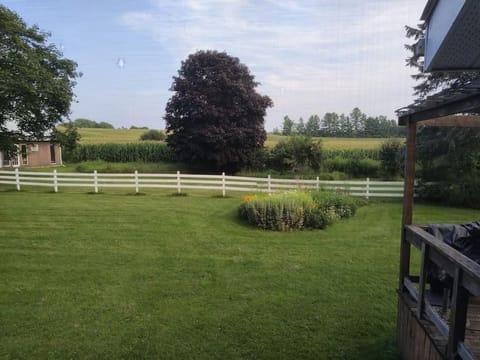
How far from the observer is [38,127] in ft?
40.1

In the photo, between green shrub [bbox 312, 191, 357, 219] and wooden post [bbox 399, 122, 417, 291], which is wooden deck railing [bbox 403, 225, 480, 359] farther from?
green shrub [bbox 312, 191, 357, 219]

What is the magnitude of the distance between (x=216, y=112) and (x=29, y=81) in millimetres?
10879

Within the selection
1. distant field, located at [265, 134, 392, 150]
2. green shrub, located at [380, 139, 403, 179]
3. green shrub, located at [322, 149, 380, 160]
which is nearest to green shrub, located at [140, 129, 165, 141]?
distant field, located at [265, 134, 392, 150]

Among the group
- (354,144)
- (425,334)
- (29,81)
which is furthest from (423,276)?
(354,144)

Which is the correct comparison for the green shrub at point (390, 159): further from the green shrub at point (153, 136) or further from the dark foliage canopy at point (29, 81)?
the green shrub at point (153, 136)

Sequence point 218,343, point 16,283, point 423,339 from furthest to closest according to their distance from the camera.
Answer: point 16,283
point 218,343
point 423,339

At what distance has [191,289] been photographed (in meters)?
4.78

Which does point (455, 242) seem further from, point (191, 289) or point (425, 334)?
point (191, 289)

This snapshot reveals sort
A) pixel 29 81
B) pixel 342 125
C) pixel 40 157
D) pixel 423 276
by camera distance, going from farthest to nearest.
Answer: pixel 342 125, pixel 40 157, pixel 29 81, pixel 423 276

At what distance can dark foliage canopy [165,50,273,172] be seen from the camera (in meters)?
20.1

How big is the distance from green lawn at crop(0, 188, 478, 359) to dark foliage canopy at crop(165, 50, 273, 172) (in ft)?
37.9

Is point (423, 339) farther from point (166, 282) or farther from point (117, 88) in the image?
point (117, 88)

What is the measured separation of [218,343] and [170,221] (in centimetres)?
535

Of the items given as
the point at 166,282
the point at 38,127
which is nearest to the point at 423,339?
the point at 166,282
